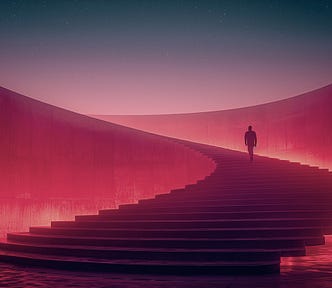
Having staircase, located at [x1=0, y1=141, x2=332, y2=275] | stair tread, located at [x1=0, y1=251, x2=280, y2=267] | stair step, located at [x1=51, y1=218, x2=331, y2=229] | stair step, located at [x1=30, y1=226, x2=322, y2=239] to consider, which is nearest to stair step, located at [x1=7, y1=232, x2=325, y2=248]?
staircase, located at [x1=0, y1=141, x2=332, y2=275]

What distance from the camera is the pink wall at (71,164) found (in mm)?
10477

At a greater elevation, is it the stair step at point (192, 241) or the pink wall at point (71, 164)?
the pink wall at point (71, 164)

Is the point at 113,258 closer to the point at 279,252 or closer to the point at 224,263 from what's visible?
the point at 224,263

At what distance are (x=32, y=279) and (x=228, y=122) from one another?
584 inches

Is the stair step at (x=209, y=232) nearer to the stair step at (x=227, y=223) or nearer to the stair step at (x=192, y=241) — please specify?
the stair step at (x=192, y=241)

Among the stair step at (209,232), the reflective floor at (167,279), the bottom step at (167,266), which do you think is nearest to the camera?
the reflective floor at (167,279)

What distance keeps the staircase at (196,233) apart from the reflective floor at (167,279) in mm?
252

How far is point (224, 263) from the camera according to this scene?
18.4 feet

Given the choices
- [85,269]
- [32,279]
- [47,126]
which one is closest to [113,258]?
[85,269]

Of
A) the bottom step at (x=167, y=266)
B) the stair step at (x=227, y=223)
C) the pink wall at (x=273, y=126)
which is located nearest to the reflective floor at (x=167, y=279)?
the bottom step at (x=167, y=266)

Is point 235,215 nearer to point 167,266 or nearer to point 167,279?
point 167,266

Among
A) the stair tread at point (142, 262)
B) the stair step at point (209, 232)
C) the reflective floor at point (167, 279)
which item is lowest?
the reflective floor at point (167, 279)

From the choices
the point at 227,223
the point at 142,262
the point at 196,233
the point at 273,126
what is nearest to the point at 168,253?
the point at 142,262

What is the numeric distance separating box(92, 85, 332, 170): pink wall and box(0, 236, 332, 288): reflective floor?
9.85m
